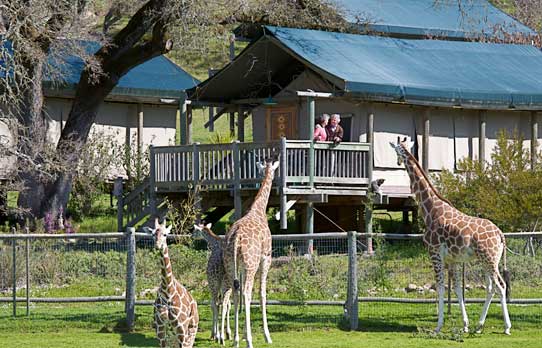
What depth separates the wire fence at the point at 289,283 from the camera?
18594 millimetres

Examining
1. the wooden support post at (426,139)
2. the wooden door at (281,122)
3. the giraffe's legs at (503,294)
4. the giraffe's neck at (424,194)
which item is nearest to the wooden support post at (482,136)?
the wooden support post at (426,139)

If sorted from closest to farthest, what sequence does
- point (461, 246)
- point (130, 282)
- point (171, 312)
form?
point (171, 312) < point (461, 246) < point (130, 282)

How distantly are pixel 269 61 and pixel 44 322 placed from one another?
13284 millimetres

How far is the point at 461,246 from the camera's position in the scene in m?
17.7

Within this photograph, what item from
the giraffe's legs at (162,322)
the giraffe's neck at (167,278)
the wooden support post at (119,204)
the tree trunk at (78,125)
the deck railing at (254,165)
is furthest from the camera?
the tree trunk at (78,125)

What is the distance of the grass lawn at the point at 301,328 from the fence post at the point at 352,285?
0.23m

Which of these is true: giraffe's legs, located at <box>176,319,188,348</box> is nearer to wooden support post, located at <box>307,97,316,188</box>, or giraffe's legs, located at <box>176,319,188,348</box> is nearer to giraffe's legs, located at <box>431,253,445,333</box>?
giraffe's legs, located at <box>431,253,445,333</box>

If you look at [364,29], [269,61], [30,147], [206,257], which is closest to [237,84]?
[269,61]

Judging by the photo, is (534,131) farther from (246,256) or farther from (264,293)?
(246,256)

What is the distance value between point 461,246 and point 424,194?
1.21 metres

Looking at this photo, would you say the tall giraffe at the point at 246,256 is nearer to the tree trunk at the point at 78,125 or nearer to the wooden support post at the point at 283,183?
the wooden support post at the point at 283,183

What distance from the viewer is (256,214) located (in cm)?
1758

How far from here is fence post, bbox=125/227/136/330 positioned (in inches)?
723

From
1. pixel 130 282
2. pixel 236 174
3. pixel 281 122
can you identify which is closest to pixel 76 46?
pixel 236 174
